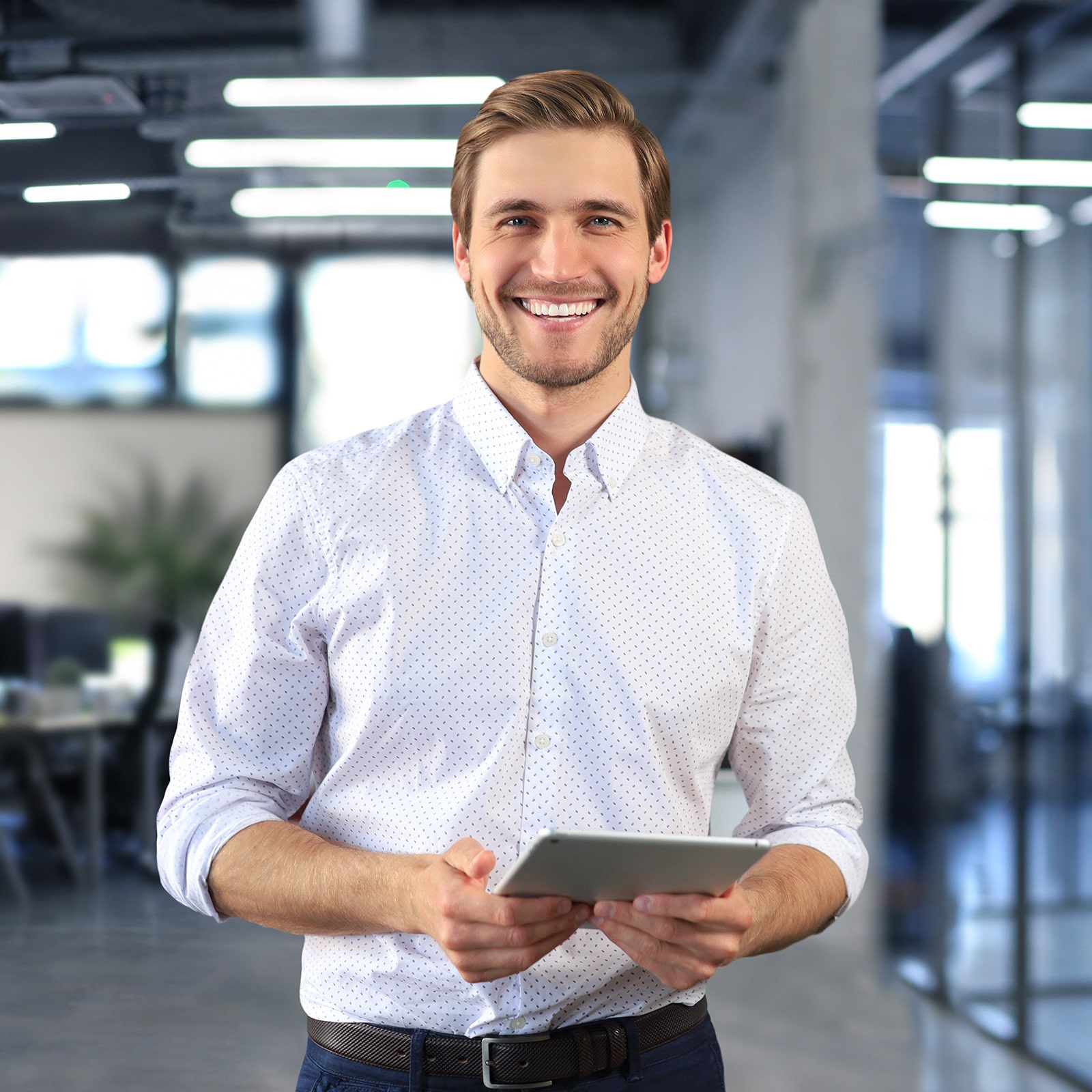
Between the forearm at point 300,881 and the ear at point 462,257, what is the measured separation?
67 centimetres

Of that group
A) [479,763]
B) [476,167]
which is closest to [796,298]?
[476,167]

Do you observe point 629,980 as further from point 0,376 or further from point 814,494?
point 0,376

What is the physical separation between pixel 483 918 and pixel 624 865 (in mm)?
144

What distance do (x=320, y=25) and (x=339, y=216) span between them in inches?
17.6

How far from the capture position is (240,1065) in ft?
8.32

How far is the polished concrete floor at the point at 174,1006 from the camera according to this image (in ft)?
8.25

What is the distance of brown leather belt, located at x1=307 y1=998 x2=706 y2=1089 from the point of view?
1212 mm

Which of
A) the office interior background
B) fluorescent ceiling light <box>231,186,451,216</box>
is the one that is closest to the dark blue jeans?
the office interior background

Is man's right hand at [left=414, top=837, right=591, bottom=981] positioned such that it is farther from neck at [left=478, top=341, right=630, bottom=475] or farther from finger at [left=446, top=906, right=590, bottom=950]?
neck at [left=478, top=341, right=630, bottom=475]

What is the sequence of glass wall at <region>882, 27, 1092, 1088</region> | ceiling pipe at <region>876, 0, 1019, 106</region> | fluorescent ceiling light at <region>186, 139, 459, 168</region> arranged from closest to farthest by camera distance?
fluorescent ceiling light at <region>186, 139, 459, 168</region>, ceiling pipe at <region>876, 0, 1019, 106</region>, glass wall at <region>882, 27, 1092, 1088</region>

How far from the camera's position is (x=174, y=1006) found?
2572 mm

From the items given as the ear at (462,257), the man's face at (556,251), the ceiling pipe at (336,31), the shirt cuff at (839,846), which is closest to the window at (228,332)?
the ceiling pipe at (336,31)

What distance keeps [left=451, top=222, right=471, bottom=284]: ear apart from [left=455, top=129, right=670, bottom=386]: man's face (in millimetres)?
51

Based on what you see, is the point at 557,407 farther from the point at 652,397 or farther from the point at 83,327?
the point at 83,327
